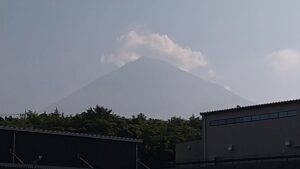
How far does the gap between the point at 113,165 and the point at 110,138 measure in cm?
185

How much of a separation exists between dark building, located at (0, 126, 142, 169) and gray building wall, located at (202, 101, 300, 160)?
10769mm

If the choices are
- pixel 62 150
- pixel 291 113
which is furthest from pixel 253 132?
pixel 62 150

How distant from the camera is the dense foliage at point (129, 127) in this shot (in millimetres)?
64750

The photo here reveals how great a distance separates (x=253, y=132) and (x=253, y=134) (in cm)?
16

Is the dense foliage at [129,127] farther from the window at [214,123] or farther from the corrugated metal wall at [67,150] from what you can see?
the corrugated metal wall at [67,150]

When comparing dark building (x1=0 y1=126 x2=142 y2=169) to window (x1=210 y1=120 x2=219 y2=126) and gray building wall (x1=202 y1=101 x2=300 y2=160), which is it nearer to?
gray building wall (x1=202 y1=101 x2=300 y2=160)

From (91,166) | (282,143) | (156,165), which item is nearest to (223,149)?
(282,143)

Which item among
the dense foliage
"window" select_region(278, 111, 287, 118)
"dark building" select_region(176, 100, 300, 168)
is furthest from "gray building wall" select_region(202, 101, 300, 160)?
the dense foliage

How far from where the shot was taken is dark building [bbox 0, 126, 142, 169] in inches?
1460

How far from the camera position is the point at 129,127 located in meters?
69.3

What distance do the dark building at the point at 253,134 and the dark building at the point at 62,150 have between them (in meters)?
9.96

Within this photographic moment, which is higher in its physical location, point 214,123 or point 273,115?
point 273,115

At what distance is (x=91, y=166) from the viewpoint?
4122 centimetres

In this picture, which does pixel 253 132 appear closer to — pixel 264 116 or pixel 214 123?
pixel 264 116
